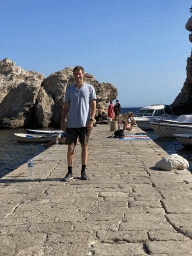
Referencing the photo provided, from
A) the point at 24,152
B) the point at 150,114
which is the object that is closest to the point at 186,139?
the point at 24,152

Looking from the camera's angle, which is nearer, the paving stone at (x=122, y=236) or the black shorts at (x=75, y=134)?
the paving stone at (x=122, y=236)

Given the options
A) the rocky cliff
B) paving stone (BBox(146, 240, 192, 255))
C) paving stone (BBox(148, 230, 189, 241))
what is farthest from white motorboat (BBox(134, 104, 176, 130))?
paving stone (BBox(146, 240, 192, 255))

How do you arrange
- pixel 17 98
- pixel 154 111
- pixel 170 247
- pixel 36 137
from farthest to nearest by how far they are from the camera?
1. pixel 17 98
2. pixel 154 111
3. pixel 36 137
4. pixel 170 247

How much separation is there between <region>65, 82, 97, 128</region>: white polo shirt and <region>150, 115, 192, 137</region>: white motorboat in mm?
15462

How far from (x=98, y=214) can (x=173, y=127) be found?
1834 cm

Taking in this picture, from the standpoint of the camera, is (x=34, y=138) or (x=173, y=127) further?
(x=173, y=127)

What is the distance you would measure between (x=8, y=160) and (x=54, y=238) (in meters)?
12.8

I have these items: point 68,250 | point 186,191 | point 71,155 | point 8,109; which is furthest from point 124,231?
point 8,109

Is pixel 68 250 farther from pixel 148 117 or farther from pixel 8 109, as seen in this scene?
pixel 8 109

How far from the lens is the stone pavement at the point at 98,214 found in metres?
2.86

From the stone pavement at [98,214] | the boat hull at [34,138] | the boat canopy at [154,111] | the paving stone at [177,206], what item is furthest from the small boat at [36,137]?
the paving stone at [177,206]

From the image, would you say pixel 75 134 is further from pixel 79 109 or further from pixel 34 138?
pixel 34 138

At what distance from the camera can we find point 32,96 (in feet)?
132

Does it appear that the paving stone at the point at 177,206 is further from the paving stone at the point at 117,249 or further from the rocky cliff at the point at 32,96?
the rocky cliff at the point at 32,96
